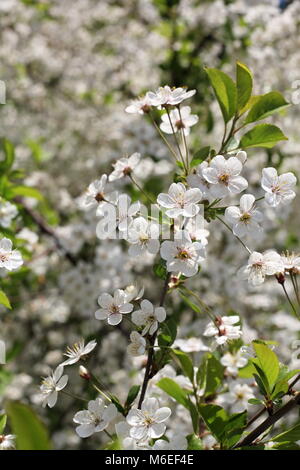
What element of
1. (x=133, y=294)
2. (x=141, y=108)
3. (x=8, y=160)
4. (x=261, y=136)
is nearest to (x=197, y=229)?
(x=133, y=294)

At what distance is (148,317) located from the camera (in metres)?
1.31

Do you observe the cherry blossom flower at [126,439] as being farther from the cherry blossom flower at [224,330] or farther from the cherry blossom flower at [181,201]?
the cherry blossom flower at [181,201]

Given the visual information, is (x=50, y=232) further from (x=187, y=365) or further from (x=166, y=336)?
(x=166, y=336)

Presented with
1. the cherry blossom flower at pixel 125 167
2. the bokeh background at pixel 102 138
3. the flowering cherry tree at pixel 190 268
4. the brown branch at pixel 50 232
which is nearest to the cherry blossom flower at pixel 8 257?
the flowering cherry tree at pixel 190 268

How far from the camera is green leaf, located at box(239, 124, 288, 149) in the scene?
1467 millimetres

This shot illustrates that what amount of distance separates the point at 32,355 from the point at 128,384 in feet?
4.03

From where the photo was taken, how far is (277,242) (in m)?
4.21

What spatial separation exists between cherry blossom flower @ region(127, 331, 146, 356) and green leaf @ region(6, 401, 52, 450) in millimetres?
524

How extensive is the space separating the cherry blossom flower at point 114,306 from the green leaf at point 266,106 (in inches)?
23.5

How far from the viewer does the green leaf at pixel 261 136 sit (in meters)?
1.47

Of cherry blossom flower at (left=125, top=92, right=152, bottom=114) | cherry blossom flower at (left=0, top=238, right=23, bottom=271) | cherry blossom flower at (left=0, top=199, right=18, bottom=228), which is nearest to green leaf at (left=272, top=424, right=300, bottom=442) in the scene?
cherry blossom flower at (left=0, top=238, right=23, bottom=271)

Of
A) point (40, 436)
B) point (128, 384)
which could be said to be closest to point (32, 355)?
point (128, 384)

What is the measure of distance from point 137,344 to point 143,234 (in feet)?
0.88

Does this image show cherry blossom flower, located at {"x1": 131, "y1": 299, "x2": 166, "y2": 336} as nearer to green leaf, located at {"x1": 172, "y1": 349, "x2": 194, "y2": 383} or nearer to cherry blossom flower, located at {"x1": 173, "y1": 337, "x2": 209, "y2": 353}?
green leaf, located at {"x1": 172, "y1": 349, "x2": 194, "y2": 383}
